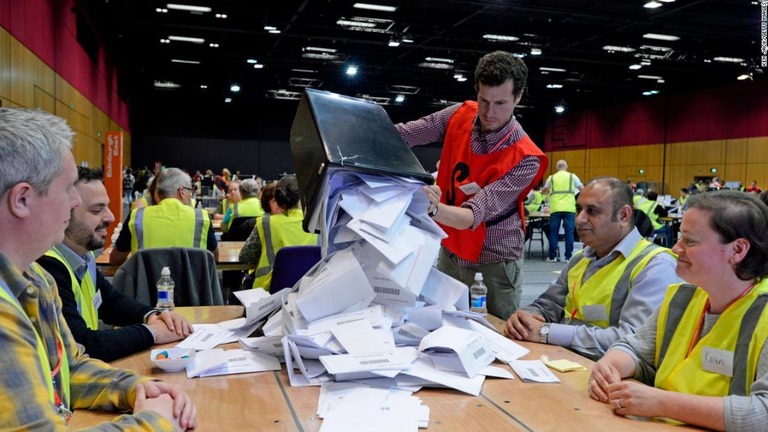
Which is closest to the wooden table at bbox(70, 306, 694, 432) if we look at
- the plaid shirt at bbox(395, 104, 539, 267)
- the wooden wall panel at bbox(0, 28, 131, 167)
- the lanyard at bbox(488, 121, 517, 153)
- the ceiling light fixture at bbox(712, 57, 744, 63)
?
the plaid shirt at bbox(395, 104, 539, 267)

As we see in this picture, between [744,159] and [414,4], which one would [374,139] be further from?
[744,159]

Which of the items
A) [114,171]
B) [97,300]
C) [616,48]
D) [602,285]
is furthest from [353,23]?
[602,285]

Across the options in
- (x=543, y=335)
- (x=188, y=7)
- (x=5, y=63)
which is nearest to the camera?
(x=543, y=335)

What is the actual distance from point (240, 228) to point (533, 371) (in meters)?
Result: 4.43

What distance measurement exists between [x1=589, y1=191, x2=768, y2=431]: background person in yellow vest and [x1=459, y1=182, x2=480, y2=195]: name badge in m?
0.96

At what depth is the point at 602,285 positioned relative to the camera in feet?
7.57

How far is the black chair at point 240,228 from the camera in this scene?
5.80 m

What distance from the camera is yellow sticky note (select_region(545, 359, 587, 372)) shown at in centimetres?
182

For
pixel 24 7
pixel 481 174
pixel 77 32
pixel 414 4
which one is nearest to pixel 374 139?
pixel 481 174

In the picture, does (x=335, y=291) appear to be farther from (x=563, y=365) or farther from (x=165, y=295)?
(x=165, y=295)

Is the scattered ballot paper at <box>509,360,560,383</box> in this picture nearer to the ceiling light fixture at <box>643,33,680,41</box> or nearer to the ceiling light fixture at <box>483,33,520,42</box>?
the ceiling light fixture at <box>483,33,520,42</box>

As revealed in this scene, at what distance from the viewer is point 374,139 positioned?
1.94 metres

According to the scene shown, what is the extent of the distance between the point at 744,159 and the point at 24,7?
1872 centimetres

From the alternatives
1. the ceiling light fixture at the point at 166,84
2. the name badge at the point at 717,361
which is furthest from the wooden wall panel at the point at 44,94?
the ceiling light fixture at the point at 166,84
